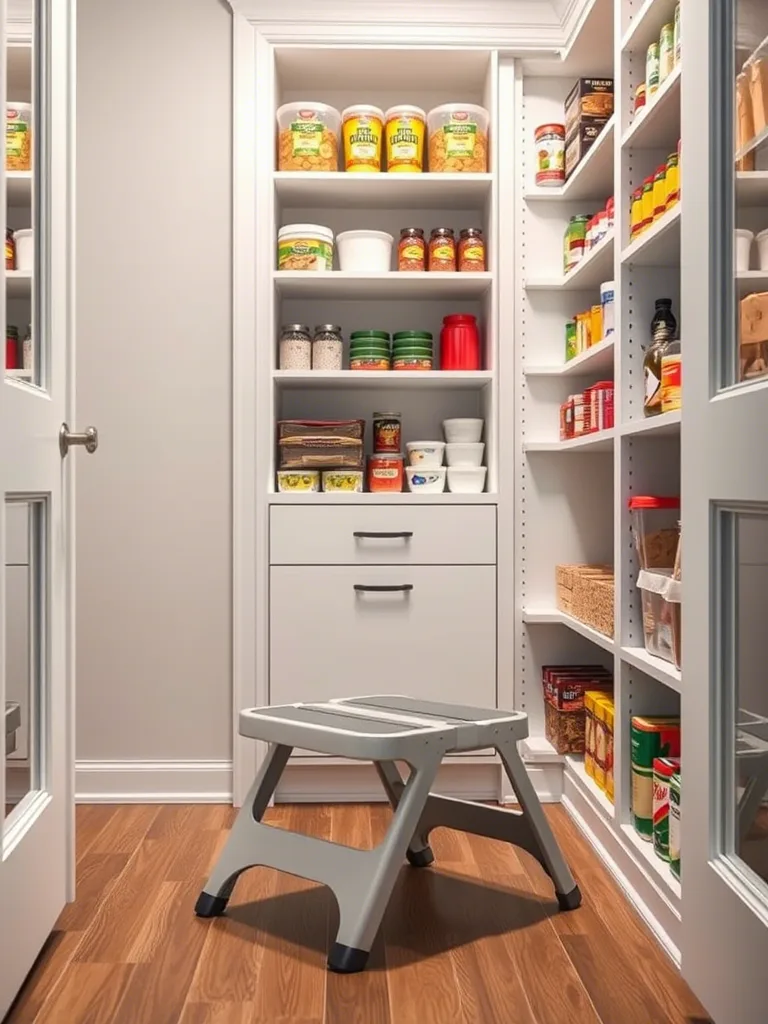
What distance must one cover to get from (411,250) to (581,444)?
0.73 m

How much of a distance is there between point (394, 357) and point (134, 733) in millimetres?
1237

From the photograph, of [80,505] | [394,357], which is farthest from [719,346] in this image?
[80,505]

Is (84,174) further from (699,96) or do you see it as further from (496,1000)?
(496,1000)

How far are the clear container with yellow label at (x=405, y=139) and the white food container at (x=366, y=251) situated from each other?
0.18 metres

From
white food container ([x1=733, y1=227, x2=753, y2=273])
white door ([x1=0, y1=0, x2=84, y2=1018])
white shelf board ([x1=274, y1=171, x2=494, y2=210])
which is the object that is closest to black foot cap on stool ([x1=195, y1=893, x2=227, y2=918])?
white door ([x1=0, y1=0, x2=84, y2=1018])

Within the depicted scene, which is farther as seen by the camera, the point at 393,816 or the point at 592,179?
the point at 592,179

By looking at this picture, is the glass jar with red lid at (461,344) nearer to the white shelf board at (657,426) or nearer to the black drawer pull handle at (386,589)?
the black drawer pull handle at (386,589)

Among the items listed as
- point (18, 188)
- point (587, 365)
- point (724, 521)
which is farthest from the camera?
point (587, 365)

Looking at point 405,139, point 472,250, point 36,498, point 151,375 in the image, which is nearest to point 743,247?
point 36,498

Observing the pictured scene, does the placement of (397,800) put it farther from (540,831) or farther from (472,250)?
(472,250)

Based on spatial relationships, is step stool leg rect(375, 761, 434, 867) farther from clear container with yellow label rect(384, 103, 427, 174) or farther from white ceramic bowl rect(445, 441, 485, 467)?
clear container with yellow label rect(384, 103, 427, 174)

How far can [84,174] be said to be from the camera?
2.82 metres

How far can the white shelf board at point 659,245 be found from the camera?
1.92m

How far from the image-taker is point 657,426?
1951 millimetres
